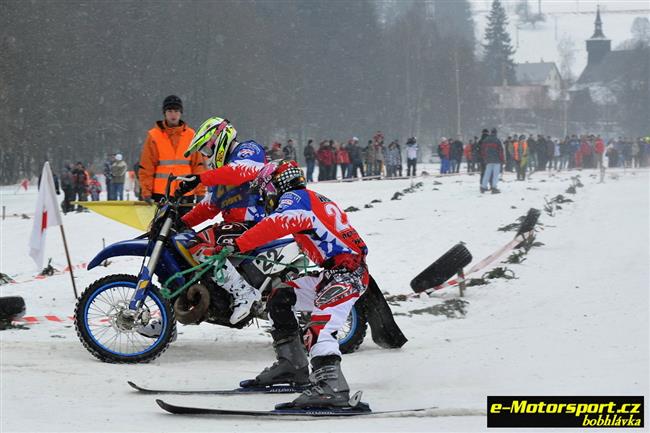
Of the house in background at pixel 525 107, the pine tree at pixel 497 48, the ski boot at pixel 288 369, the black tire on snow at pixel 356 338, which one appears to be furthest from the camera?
the pine tree at pixel 497 48

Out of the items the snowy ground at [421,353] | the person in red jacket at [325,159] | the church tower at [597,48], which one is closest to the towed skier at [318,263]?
the snowy ground at [421,353]

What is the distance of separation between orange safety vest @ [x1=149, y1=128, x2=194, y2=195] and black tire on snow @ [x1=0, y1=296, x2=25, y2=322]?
6.33 ft

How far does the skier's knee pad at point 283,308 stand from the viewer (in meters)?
7.04

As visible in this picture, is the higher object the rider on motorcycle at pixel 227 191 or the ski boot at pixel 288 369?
the rider on motorcycle at pixel 227 191

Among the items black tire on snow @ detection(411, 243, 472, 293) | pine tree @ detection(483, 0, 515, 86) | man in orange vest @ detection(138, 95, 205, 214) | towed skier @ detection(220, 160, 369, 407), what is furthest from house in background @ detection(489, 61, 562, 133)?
towed skier @ detection(220, 160, 369, 407)

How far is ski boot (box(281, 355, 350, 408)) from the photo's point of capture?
6.49 metres

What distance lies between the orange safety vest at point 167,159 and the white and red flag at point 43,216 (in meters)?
1.30

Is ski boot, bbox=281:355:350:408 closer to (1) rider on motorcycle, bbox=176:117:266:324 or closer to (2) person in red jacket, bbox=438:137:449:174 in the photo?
(1) rider on motorcycle, bbox=176:117:266:324

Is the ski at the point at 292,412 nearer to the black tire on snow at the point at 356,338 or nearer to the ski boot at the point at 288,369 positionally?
the ski boot at the point at 288,369

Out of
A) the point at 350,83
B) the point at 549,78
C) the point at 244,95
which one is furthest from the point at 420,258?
the point at 549,78

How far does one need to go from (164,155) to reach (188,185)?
2658mm

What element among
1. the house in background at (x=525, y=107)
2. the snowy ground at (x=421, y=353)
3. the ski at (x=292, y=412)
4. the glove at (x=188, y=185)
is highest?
the house in background at (x=525, y=107)

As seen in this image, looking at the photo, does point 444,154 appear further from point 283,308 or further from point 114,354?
point 283,308

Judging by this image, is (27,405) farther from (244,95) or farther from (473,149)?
(244,95)
